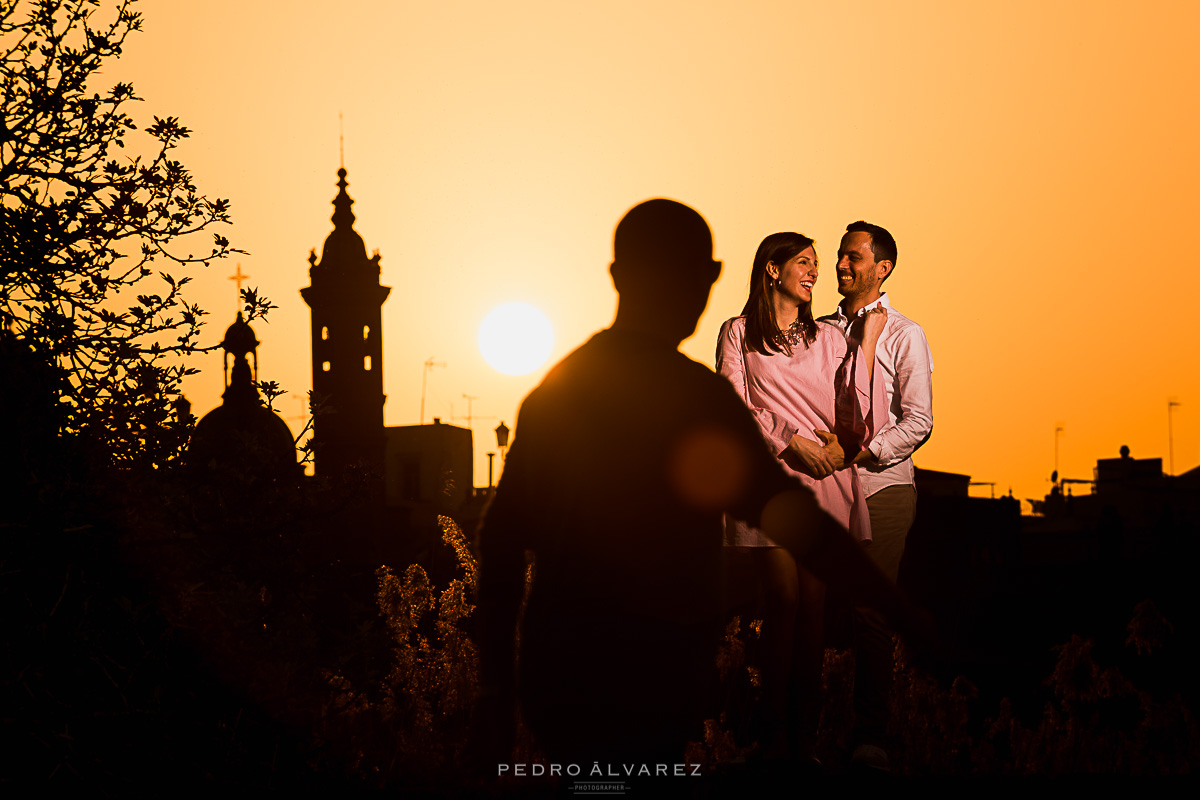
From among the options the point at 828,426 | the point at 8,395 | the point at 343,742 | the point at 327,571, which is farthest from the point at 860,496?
the point at 8,395

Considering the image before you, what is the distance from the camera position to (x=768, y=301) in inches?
213

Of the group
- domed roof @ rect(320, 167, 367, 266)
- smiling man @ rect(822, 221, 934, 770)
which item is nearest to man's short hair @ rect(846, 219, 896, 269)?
smiling man @ rect(822, 221, 934, 770)

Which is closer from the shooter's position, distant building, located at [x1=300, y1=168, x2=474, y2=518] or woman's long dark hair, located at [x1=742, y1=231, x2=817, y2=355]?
woman's long dark hair, located at [x1=742, y1=231, x2=817, y2=355]

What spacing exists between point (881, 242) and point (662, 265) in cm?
357

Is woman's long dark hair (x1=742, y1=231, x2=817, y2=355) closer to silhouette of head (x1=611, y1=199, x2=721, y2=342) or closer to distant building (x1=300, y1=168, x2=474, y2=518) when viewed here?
silhouette of head (x1=611, y1=199, x2=721, y2=342)

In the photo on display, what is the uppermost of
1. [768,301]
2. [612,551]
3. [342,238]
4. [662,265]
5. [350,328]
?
[342,238]

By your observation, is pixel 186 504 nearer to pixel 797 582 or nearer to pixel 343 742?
pixel 343 742

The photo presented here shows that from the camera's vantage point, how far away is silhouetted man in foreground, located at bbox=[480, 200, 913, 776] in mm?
2430

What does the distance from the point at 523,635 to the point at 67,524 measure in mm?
3619

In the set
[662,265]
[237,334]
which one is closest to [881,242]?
[662,265]

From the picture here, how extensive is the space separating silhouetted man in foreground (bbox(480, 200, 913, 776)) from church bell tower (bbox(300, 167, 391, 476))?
58013 millimetres

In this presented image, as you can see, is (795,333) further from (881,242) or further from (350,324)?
(350,324)

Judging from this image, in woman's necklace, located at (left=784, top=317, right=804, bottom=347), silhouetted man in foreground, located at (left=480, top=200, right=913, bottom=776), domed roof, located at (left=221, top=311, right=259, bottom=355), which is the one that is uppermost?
domed roof, located at (left=221, top=311, right=259, bottom=355)

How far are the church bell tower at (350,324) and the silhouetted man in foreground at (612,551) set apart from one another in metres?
58.0
